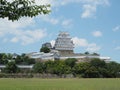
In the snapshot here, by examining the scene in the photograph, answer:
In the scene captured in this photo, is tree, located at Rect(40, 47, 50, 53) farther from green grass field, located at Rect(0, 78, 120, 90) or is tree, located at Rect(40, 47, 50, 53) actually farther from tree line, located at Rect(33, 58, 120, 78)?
green grass field, located at Rect(0, 78, 120, 90)

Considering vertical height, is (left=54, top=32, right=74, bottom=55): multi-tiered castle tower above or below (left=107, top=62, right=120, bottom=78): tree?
above

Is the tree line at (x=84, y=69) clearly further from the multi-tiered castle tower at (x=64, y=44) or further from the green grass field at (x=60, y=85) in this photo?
the multi-tiered castle tower at (x=64, y=44)

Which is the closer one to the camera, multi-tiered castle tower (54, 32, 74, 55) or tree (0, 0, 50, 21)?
tree (0, 0, 50, 21)

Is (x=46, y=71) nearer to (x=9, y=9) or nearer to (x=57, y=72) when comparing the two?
(x=57, y=72)

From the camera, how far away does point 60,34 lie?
184m

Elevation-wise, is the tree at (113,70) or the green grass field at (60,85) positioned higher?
the tree at (113,70)

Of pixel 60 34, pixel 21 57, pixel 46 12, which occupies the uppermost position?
pixel 60 34

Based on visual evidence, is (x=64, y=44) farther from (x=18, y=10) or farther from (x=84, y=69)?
(x=18, y=10)

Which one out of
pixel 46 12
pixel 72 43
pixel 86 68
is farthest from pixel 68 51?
pixel 46 12

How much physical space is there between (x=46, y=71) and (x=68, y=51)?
231 ft

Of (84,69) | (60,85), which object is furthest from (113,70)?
(60,85)

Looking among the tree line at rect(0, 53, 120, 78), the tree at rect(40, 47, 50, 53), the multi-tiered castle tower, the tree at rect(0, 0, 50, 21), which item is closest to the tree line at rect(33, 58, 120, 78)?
the tree line at rect(0, 53, 120, 78)

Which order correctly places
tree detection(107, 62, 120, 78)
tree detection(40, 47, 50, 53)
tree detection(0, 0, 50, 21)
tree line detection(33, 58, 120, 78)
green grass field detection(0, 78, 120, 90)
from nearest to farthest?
tree detection(0, 0, 50, 21)
green grass field detection(0, 78, 120, 90)
tree line detection(33, 58, 120, 78)
tree detection(107, 62, 120, 78)
tree detection(40, 47, 50, 53)

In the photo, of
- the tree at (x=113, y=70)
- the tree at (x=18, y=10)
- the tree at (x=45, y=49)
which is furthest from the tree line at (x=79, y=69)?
the tree at (x=18, y=10)
